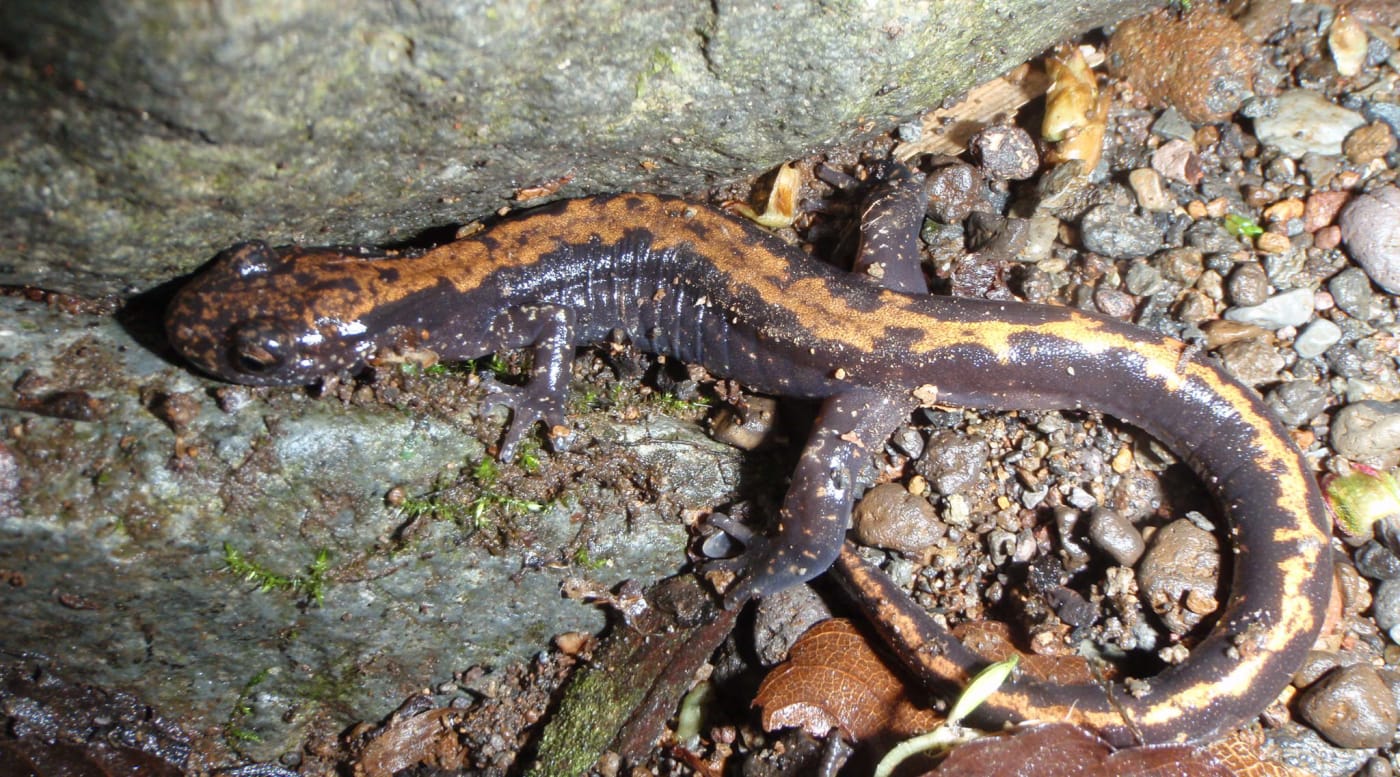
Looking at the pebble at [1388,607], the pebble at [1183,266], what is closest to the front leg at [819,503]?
the pebble at [1183,266]

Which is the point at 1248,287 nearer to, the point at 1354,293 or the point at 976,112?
A: the point at 1354,293

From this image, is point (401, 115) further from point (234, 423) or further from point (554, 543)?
point (554, 543)

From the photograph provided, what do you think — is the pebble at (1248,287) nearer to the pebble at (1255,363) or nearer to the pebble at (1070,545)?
the pebble at (1255,363)

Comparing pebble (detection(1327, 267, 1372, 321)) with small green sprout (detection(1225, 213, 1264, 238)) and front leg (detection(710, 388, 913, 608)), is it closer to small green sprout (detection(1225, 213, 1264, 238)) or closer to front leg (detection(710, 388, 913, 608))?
small green sprout (detection(1225, 213, 1264, 238))

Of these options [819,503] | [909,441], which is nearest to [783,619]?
[819,503]

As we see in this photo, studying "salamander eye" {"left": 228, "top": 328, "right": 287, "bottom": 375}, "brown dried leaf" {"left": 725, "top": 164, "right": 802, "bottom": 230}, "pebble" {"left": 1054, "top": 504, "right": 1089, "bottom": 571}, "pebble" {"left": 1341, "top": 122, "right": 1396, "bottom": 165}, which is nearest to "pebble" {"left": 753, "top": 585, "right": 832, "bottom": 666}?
"pebble" {"left": 1054, "top": 504, "right": 1089, "bottom": 571}
